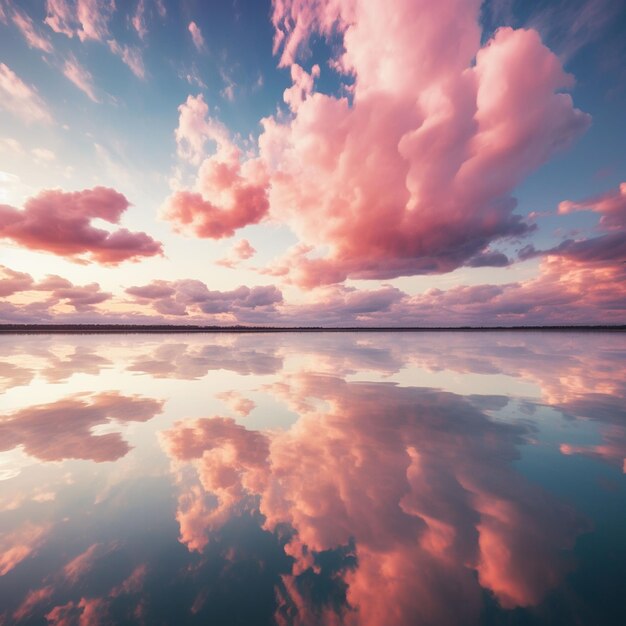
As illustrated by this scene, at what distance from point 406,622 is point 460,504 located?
2532 mm

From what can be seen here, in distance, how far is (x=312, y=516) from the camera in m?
4.89

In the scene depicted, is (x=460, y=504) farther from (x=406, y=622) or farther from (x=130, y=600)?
(x=130, y=600)

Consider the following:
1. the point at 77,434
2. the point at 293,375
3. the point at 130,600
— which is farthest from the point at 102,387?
the point at 130,600

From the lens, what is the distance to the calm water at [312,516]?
337cm

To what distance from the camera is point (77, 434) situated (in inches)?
330

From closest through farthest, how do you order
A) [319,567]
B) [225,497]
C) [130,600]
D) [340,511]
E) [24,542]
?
1. [130,600]
2. [319,567]
3. [24,542]
4. [340,511]
5. [225,497]

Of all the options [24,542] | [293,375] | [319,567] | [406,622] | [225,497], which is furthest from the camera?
[293,375]

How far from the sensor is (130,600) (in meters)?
3.39

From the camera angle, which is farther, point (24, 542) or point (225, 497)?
point (225, 497)

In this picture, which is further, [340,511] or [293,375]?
[293,375]

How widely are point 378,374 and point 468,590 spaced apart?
15133mm

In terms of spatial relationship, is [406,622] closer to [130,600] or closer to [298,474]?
[130,600]

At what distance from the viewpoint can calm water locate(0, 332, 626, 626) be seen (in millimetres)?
3365

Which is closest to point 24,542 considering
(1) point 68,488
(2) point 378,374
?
(1) point 68,488
